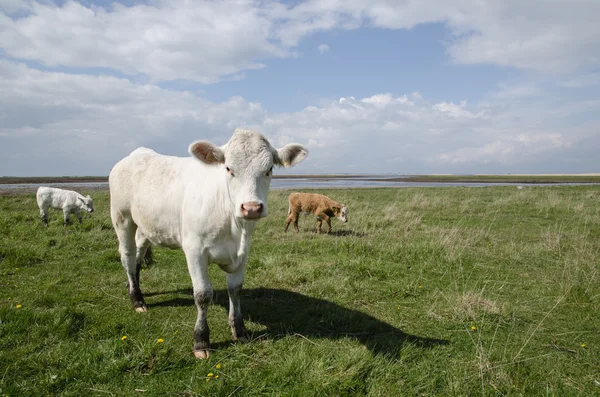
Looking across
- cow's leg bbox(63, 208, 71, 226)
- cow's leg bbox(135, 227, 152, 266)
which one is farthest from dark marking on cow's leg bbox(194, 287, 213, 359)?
cow's leg bbox(63, 208, 71, 226)

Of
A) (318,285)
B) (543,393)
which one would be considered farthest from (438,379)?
(318,285)

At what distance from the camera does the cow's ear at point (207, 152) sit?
4152mm

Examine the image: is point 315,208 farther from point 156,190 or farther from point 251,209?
point 251,209

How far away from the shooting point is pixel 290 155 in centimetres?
455

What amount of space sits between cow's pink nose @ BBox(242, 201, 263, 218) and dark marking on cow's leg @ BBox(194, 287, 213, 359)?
124 centimetres

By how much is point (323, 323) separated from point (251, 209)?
227cm

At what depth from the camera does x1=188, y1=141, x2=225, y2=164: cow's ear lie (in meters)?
4.15

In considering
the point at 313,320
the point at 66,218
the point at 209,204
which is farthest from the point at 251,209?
the point at 66,218

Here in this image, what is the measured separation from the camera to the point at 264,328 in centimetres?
488

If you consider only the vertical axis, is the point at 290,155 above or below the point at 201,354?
above

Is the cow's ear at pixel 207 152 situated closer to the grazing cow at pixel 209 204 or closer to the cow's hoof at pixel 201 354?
the grazing cow at pixel 209 204

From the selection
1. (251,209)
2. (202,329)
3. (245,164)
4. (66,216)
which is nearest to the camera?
(251,209)

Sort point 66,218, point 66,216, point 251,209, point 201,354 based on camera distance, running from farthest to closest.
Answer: point 66,216, point 66,218, point 201,354, point 251,209

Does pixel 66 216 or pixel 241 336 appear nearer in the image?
pixel 241 336
